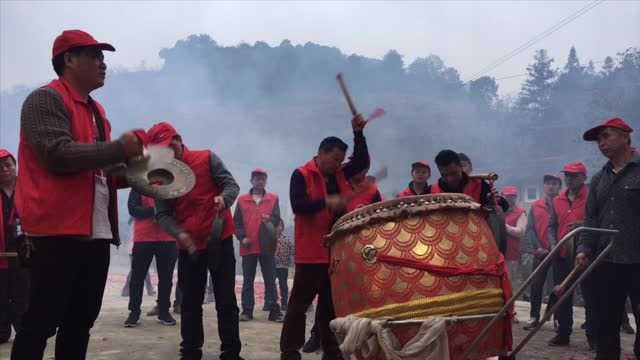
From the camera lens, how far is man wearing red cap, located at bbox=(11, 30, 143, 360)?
9.87 ft

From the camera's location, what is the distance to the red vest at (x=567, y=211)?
7473 mm

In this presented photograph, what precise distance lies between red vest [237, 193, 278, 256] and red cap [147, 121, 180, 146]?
12.6 feet

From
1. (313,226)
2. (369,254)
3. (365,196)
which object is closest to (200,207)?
(313,226)

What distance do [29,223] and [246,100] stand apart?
33.5 m

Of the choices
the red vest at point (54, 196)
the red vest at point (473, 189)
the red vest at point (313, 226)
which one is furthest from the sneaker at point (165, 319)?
the red vest at point (54, 196)

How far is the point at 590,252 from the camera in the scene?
5.22m

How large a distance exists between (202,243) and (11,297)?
240cm

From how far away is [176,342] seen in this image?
616 cm

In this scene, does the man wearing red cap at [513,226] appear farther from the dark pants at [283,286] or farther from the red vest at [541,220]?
the dark pants at [283,286]

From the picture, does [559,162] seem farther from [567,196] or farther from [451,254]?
[451,254]

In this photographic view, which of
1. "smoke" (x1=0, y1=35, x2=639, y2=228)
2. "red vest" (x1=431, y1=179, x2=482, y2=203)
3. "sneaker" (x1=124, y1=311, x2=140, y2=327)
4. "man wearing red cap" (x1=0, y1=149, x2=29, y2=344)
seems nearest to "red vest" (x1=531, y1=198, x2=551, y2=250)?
"red vest" (x1=431, y1=179, x2=482, y2=203)

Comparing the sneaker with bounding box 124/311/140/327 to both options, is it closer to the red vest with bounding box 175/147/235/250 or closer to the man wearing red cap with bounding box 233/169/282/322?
the man wearing red cap with bounding box 233/169/282/322

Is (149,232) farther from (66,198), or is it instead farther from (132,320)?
(66,198)

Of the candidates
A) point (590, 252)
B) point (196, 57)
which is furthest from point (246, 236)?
point (196, 57)
